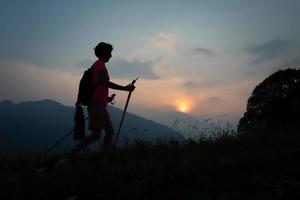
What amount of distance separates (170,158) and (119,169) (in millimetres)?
1138

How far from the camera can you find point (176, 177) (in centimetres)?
697

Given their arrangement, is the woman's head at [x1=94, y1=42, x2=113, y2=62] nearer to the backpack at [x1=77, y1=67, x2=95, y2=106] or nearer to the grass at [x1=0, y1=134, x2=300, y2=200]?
the backpack at [x1=77, y1=67, x2=95, y2=106]

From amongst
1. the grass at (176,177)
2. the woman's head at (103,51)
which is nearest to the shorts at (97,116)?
the grass at (176,177)

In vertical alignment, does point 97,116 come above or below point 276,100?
below

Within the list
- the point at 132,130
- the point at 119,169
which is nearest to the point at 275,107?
the point at 132,130

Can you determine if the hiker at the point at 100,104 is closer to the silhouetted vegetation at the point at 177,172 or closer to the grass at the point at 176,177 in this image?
the silhouetted vegetation at the point at 177,172

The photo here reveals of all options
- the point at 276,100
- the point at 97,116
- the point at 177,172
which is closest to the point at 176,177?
the point at 177,172

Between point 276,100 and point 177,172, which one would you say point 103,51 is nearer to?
point 177,172

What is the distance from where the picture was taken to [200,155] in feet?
27.3

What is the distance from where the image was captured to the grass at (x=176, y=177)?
6246mm

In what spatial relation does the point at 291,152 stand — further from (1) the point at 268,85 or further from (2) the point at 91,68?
(1) the point at 268,85

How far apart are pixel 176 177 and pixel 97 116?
314 cm

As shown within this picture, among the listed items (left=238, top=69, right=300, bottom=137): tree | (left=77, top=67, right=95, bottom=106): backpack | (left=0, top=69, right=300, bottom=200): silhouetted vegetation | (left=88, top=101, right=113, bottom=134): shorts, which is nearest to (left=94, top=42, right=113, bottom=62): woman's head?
(left=77, top=67, right=95, bottom=106): backpack

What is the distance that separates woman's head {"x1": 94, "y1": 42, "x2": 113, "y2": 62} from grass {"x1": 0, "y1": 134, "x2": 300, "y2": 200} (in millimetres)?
2184
